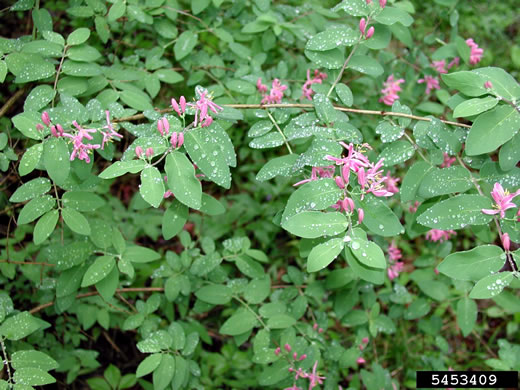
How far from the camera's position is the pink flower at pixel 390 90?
2967 millimetres

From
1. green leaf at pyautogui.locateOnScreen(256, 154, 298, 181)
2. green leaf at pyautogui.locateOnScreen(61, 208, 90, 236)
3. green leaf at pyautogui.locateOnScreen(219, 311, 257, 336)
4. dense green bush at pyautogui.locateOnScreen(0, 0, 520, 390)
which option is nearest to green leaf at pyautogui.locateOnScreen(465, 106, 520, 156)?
dense green bush at pyautogui.locateOnScreen(0, 0, 520, 390)

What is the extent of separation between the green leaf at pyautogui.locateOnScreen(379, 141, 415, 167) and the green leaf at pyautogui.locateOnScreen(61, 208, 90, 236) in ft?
4.63

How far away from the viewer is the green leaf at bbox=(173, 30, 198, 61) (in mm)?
2732

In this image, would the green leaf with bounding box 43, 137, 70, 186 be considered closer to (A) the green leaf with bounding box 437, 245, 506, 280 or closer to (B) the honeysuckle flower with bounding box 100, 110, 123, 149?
(B) the honeysuckle flower with bounding box 100, 110, 123, 149

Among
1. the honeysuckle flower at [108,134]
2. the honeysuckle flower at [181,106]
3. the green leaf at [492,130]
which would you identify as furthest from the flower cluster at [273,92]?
the green leaf at [492,130]

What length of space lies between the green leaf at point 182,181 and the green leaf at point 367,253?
1.91 ft

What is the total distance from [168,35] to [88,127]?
111 cm

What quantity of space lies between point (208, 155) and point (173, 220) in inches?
17.1

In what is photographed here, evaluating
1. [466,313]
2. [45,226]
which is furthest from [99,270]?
[466,313]

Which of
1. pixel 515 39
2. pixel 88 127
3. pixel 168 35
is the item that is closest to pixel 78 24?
pixel 168 35

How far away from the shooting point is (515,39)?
5766mm

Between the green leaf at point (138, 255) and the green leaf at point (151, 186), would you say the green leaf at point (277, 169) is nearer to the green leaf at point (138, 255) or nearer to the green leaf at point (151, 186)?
the green leaf at point (151, 186)

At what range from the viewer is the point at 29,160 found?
1827mm

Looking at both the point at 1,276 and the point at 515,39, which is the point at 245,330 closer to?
the point at 1,276
